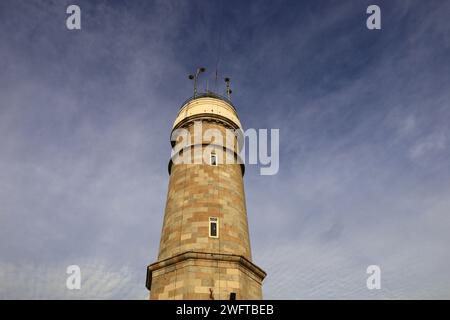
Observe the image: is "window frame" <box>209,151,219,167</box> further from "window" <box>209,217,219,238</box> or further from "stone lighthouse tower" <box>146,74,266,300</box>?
"window" <box>209,217,219,238</box>

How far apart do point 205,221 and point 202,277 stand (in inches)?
114

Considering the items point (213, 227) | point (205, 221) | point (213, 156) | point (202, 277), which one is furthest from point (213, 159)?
point (202, 277)

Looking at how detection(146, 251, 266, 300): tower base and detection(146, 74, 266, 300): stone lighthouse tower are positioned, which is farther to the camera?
detection(146, 74, 266, 300): stone lighthouse tower

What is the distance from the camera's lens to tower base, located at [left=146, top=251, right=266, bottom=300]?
51.2 feet

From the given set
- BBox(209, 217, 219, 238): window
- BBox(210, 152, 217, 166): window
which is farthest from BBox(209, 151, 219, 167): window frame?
BBox(209, 217, 219, 238): window

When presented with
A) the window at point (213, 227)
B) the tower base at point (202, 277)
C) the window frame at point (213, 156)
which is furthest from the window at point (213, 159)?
the tower base at point (202, 277)

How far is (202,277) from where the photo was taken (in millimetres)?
15898

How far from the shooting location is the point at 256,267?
17750mm

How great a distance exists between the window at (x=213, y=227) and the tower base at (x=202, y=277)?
1313mm

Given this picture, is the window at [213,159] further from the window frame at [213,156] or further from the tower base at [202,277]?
the tower base at [202,277]

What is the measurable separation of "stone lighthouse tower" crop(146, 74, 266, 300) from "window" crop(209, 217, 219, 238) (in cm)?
5

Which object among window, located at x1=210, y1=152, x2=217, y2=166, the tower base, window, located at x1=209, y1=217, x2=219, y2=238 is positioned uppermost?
window, located at x1=210, y1=152, x2=217, y2=166
